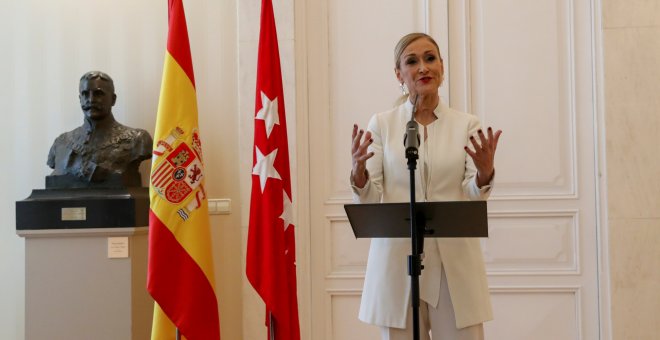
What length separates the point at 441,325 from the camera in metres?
2.45

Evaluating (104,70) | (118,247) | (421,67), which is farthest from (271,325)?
(104,70)

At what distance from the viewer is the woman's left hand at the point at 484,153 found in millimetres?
2371

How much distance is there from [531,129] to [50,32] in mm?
3080

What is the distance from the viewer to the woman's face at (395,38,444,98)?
2646 mm

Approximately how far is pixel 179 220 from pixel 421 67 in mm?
1440

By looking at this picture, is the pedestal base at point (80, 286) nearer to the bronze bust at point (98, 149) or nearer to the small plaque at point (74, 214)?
the small plaque at point (74, 214)

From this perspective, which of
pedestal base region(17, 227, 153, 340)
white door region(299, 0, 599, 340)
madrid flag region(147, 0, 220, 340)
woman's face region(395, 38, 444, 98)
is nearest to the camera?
woman's face region(395, 38, 444, 98)

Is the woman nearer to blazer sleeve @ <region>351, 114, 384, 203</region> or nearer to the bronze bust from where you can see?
blazer sleeve @ <region>351, 114, 384, 203</region>

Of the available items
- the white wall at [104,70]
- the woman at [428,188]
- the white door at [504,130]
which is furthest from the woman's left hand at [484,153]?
the white wall at [104,70]

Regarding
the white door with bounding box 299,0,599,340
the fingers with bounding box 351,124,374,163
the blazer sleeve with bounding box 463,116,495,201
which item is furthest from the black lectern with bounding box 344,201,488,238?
the white door with bounding box 299,0,599,340

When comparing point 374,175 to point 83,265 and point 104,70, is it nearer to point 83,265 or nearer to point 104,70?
point 83,265

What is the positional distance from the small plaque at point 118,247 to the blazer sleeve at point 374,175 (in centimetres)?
197

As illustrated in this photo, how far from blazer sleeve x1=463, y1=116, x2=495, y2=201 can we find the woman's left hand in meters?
0.04

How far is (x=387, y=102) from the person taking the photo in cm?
467
